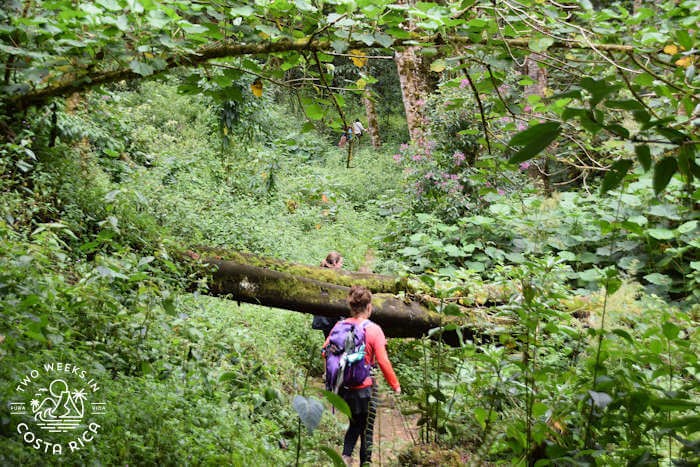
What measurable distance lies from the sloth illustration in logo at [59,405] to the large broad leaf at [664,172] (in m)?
2.46

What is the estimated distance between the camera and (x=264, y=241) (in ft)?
24.1

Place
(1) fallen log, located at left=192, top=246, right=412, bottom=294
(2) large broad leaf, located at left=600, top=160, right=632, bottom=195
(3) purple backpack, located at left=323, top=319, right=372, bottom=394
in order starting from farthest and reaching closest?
(1) fallen log, located at left=192, top=246, right=412, bottom=294 < (3) purple backpack, located at left=323, top=319, right=372, bottom=394 < (2) large broad leaf, located at left=600, top=160, right=632, bottom=195

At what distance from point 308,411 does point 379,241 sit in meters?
7.87

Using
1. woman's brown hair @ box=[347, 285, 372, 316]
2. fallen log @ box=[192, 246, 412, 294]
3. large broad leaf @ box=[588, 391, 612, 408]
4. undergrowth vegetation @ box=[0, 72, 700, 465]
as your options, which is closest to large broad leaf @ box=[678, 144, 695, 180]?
undergrowth vegetation @ box=[0, 72, 700, 465]

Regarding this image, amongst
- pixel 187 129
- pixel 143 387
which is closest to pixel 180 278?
pixel 143 387

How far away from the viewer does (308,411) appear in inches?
48.6

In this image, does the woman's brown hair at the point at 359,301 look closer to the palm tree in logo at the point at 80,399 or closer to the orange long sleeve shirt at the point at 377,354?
the orange long sleeve shirt at the point at 377,354

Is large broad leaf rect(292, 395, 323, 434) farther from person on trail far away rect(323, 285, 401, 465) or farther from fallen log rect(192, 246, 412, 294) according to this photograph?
fallen log rect(192, 246, 412, 294)

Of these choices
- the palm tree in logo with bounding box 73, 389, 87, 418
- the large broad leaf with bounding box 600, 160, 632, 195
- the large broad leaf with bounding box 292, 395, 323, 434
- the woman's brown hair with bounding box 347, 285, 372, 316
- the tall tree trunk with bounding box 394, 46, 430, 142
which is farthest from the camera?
the tall tree trunk with bounding box 394, 46, 430, 142

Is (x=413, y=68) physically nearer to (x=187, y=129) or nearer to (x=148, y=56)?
(x=187, y=129)

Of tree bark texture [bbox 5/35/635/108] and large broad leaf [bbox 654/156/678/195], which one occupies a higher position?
tree bark texture [bbox 5/35/635/108]

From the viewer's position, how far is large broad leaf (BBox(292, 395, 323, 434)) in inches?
46.9

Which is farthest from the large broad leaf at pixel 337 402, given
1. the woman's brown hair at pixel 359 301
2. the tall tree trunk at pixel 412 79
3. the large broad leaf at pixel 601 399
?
the tall tree trunk at pixel 412 79

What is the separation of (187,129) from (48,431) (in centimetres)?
1164
